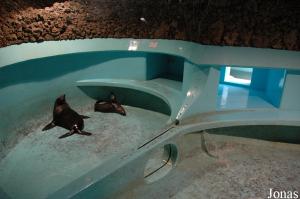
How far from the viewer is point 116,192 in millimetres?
3201

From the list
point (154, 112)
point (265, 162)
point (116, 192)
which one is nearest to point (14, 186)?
point (116, 192)

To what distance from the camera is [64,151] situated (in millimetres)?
4637

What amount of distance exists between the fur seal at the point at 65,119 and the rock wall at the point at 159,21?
1.34 metres

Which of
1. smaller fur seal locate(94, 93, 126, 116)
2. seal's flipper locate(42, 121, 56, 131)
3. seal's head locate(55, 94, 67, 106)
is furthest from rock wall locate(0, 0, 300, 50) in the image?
seal's flipper locate(42, 121, 56, 131)

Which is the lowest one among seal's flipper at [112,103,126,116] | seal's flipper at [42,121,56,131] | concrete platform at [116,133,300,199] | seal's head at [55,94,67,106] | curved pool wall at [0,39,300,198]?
concrete platform at [116,133,300,199]

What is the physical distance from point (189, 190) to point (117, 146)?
162cm

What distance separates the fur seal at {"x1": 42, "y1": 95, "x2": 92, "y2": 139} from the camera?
204 inches

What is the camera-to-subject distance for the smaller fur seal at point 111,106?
6102mm

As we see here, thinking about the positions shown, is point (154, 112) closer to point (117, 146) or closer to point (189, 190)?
point (117, 146)

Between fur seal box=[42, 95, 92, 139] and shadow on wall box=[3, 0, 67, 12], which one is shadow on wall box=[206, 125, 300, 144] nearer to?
fur seal box=[42, 95, 92, 139]

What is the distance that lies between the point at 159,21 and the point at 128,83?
1.53m

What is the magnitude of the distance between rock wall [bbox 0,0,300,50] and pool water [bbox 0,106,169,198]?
1785mm

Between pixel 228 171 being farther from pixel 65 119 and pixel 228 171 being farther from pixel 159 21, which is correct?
pixel 159 21

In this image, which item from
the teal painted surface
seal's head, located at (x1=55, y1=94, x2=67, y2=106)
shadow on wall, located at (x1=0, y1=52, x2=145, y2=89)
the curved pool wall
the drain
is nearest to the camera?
the drain
